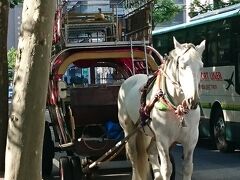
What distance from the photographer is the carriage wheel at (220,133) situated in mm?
14609

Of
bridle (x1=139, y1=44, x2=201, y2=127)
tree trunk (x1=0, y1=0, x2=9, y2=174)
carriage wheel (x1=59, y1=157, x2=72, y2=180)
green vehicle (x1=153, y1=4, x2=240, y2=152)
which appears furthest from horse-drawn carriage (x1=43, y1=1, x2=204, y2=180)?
green vehicle (x1=153, y1=4, x2=240, y2=152)

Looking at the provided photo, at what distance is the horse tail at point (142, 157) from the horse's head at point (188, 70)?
193cm

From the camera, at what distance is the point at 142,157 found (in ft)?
27.6

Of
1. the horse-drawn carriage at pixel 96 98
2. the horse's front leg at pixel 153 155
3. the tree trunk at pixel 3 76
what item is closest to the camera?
the horse's front leg at pixel 153 155

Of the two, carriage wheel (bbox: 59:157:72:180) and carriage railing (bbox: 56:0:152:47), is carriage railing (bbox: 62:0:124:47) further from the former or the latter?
carriage wheel (bbox: 59:157:72:180)

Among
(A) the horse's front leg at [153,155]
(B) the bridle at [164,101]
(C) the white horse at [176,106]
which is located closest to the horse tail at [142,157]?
(A) the horse's front leg at [153,155]

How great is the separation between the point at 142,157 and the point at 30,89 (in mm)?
4221

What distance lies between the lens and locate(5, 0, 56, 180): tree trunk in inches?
172

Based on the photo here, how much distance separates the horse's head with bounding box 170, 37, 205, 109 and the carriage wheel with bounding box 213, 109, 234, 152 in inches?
323

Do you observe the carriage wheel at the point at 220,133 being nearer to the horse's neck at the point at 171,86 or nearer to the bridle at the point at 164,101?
the bridle at the point at 164,101

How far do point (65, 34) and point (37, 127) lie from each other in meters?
5.31

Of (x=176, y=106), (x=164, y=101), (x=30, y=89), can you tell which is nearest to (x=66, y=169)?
(x=164, y=101)

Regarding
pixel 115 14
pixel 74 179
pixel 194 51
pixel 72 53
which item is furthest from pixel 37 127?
pixel 115 14

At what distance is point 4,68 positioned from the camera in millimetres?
9617
